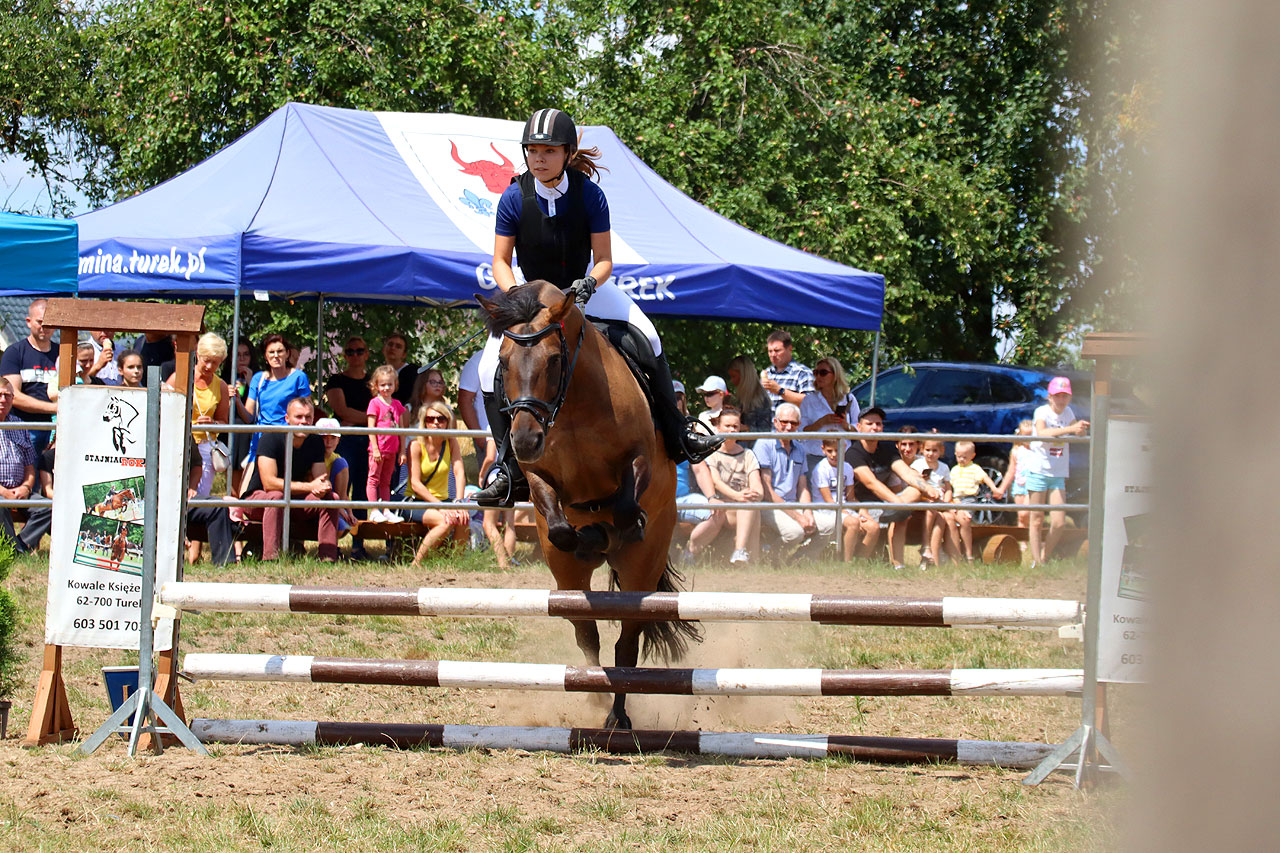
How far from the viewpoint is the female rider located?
203 inches

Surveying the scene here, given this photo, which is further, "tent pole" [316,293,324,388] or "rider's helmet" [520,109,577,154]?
"tent pole" [316,293,324,388]

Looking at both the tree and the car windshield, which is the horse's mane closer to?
the car windshield

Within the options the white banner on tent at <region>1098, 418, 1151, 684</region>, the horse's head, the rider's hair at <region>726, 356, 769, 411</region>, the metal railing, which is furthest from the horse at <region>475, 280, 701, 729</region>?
the rider's hair at <region>726, 356, 769, 411</region>

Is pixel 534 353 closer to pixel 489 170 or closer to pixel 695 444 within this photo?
pixel 695 444

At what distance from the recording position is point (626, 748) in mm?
4844

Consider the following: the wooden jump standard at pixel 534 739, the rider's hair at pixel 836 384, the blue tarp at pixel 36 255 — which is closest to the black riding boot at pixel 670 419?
the wooden jump standard at pixel 534 739

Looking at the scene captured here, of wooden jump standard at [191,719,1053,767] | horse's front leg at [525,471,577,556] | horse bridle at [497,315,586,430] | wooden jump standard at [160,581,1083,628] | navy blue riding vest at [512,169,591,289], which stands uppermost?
navy blue riding vest at [512,169,591,289]

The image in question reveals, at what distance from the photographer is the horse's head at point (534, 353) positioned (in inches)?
176

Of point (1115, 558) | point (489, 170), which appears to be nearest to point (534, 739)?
point (1115, 558)

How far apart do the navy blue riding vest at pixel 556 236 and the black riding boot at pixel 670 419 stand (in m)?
0.55

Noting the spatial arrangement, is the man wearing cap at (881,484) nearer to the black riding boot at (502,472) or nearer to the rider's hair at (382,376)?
the rider's hair at (382,376)

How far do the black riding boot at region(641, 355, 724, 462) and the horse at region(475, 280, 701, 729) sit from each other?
7 cm

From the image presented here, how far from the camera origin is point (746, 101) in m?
18.3

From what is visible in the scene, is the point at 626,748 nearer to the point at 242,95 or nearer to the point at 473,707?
the point at 473,707
